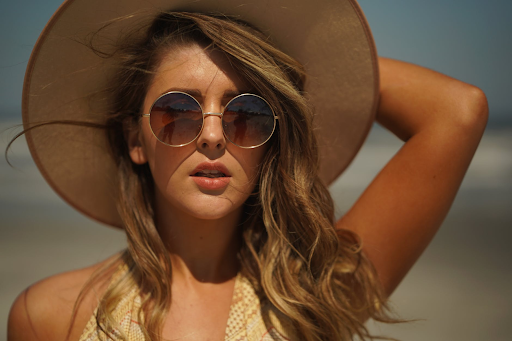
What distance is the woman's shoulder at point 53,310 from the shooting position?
1.83 metres

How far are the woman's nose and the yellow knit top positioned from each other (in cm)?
64

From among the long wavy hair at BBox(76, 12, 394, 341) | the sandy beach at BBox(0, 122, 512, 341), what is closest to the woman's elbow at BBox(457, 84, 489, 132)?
the long wavy hair at BBox(76, 12, 394, 341)

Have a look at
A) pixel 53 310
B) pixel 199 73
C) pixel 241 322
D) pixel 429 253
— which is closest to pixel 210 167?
pixel 199 73

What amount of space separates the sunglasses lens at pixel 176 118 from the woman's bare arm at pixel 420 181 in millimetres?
784

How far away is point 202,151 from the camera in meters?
1.71

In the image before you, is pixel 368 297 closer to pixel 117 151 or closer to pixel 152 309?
pixel 152 309

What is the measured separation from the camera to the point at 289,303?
184cm

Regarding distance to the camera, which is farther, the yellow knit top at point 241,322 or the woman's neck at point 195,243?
the woman's neck at point 195,243

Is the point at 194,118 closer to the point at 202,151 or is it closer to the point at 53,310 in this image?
the point at 202,151

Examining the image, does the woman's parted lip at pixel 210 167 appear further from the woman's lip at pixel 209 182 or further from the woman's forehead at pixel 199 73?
the woman's forehead at pixel 199 73

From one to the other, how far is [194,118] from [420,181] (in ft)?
3.04

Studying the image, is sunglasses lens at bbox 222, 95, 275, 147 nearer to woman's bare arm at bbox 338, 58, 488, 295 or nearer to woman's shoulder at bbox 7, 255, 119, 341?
woman's bare arm at bbox 338, 58, 488, 295

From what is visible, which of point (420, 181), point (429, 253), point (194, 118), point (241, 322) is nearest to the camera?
point (194, 118)

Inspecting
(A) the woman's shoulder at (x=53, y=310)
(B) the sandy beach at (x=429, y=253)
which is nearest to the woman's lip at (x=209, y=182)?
(A) the woman's shoulder at (x=53, y=310)
